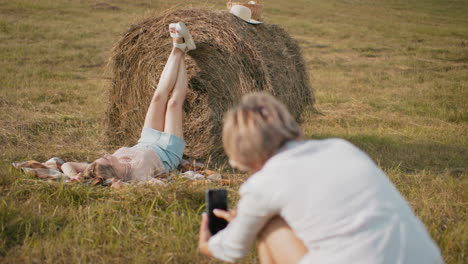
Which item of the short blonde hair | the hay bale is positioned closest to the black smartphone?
the short blonde hair

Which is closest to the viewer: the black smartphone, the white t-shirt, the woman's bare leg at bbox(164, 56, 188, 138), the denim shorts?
the white t-shirt

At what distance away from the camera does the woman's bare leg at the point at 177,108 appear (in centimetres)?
469

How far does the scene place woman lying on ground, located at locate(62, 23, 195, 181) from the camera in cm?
412

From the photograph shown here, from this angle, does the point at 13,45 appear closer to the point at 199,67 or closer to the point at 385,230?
the point at 199,67

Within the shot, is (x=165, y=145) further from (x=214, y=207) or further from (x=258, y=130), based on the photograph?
(x=258, y=130)

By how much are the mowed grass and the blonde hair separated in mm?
202

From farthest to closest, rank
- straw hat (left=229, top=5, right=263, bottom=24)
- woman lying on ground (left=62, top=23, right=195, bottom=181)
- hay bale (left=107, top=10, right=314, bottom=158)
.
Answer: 1. straw hat (left=229, top=5, right=263, bottom=24)
2. hay bale (left=107, top=10, right=314, bottom=158)
3. woman lying on ground (left=62, top=23, right=195, bottom=181)

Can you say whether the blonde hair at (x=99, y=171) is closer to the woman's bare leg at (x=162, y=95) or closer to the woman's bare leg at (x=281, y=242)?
the woman's bare leg at (x=162, y=95)

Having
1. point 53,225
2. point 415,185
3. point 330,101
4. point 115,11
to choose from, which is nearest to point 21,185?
point 53,225

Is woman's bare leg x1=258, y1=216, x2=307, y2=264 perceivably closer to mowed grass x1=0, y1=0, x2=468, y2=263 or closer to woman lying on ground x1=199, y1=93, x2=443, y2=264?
woman lying on ground x1=199, y1=93, x2=443, y2=264

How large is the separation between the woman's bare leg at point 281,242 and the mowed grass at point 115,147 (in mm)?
742

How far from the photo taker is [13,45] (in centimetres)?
1237

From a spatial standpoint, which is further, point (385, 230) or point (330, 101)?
point (330, 101)

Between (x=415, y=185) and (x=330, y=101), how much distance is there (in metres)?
4.25
